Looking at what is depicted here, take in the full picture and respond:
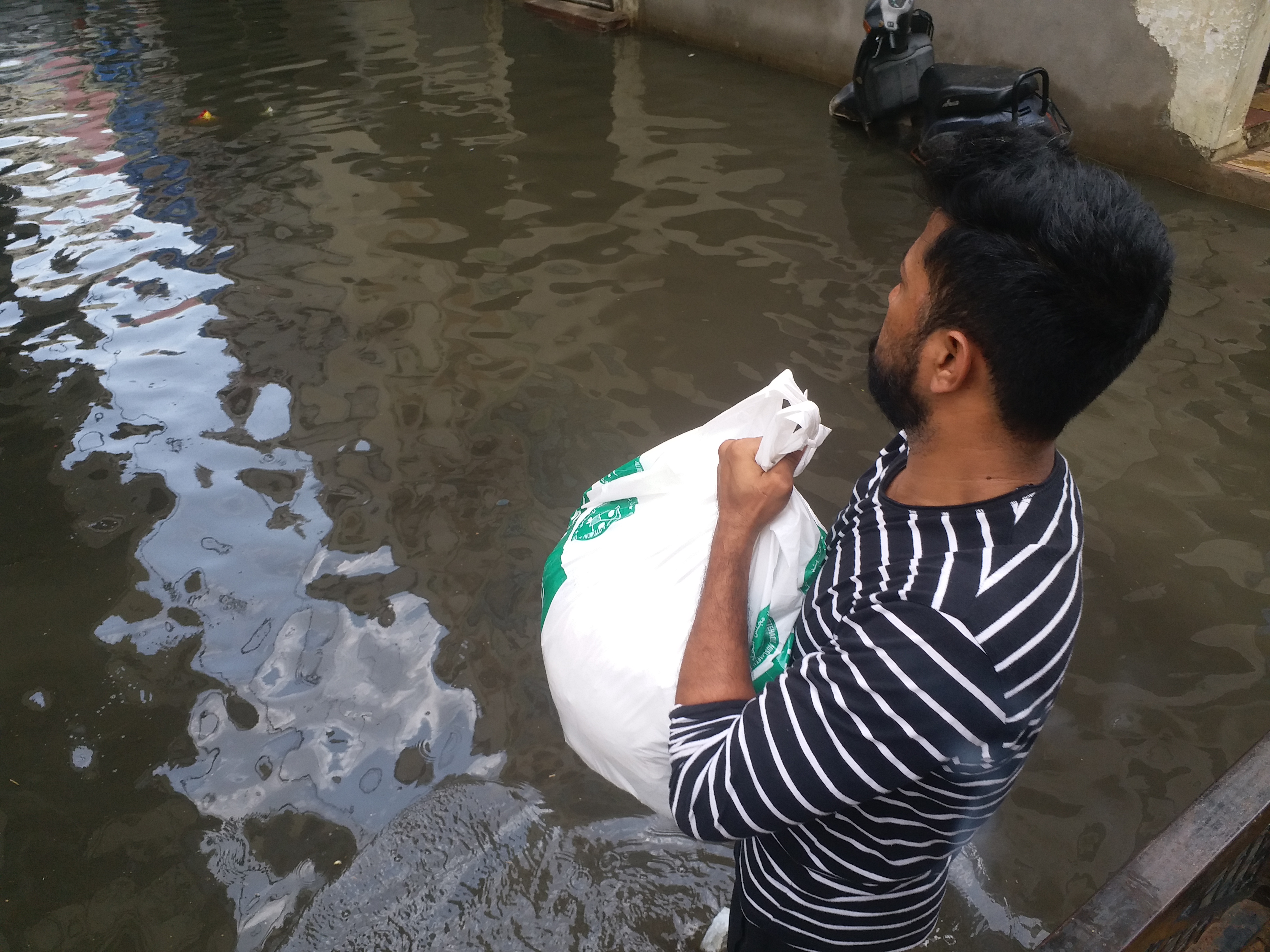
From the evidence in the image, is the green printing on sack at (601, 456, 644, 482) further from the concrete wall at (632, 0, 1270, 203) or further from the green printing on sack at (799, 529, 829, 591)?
the concrete wall at (632, 0, 1270, 203)

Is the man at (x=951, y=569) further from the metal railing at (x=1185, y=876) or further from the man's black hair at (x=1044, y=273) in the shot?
the metal railing at (x=1185, y=876)

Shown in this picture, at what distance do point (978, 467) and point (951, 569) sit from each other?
156 mm

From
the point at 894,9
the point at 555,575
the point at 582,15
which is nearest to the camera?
the point at 555,575

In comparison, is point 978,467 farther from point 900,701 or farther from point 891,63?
point 891,63

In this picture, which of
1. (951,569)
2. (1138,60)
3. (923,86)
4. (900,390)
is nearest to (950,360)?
(900,390)

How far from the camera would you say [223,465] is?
3754mm

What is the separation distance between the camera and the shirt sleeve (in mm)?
1018

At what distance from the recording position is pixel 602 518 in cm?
158

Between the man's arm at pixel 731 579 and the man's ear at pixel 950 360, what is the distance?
1.04 ft

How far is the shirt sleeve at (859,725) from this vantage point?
1.02 metres

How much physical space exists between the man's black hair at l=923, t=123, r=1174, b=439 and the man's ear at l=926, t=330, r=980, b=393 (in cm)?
1

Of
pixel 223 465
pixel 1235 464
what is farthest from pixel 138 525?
pixel 1235 464

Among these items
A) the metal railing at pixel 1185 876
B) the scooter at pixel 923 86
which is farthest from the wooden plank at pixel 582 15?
the metal railing at pixel 1185 876

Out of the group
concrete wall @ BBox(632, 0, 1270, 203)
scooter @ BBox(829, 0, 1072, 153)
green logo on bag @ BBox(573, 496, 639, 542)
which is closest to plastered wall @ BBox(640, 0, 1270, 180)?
concrete wall @ BBox(632, 0, 1270, 203)
